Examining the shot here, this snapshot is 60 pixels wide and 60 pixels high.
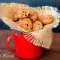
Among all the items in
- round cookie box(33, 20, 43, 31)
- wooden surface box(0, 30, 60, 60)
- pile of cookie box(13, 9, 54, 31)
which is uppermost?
pile of cookie box(13, 9, 54, 31)

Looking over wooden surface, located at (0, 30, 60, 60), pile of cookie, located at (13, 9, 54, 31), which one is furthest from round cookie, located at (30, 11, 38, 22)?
wooden surface, located at (0, 30, 60, 60)

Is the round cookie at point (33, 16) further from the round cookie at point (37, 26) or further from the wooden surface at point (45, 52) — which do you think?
the wooden surface at point (45, 52)

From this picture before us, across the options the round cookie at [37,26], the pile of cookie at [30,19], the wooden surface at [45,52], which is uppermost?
the pile of cookie at [30,19]

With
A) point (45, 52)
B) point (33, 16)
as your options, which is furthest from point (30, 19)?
point (45, 52)

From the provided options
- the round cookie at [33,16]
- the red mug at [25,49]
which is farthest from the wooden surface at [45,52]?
the round cookie at [33,16]

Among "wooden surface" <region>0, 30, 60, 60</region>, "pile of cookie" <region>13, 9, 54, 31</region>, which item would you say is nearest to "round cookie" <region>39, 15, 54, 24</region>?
"pile of cookie" <region>13, 9, 54, 31</region>

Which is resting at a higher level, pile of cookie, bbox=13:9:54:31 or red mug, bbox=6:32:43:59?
pile of cookie, bbox=13:9:54:31

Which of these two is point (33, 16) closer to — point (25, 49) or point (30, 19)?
point (30, 19)

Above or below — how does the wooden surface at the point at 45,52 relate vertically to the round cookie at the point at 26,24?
below

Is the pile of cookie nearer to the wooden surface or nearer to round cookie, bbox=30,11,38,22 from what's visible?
round cookie, bbox=30,11,38,22
